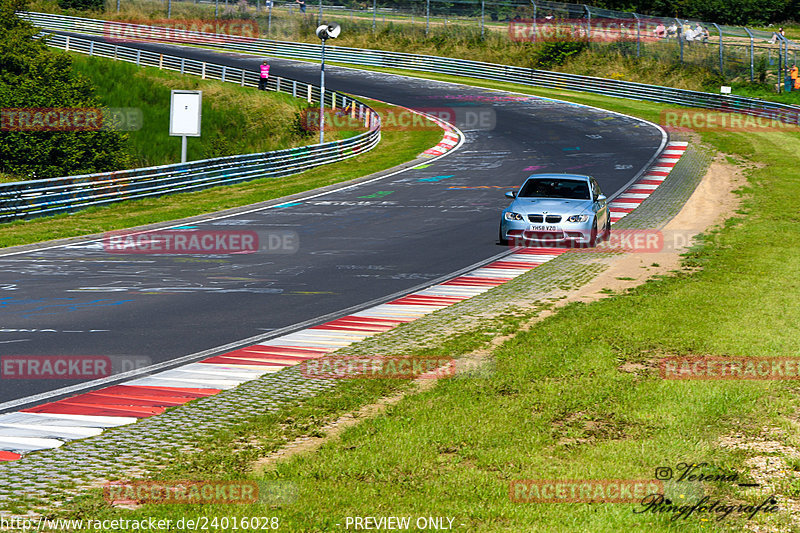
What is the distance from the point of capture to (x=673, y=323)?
1167 centimetres

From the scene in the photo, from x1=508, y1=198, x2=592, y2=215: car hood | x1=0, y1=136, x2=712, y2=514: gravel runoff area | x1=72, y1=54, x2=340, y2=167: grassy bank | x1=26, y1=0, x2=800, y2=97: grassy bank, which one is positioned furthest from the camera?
x1=26, y1=0, x2=800, y2=97: grassy bank

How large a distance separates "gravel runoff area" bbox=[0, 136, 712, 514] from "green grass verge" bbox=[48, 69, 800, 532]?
0.33 m

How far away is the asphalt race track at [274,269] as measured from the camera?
37.9ft

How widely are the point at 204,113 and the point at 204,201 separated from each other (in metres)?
25.7

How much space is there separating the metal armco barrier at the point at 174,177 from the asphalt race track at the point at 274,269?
4303 millimetres

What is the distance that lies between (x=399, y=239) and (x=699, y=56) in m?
41.9

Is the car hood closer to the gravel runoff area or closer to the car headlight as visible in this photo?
the car headlight

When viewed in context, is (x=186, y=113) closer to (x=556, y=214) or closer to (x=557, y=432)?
(x=556, y=214)

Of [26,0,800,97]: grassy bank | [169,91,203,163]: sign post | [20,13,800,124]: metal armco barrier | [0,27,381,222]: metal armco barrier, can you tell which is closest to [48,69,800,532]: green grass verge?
[0,27,381,222]: metal armco barrier

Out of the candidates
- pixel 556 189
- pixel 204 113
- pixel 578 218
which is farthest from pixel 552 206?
pixel 204 113

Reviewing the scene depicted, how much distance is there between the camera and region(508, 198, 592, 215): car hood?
19.3 metres

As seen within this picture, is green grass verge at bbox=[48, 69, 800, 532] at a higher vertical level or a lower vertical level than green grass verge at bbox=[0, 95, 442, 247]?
higher

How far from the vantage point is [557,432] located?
734 cm

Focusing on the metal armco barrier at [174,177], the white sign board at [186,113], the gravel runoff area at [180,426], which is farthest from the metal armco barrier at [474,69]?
the gravel runoff area at [180,426]
